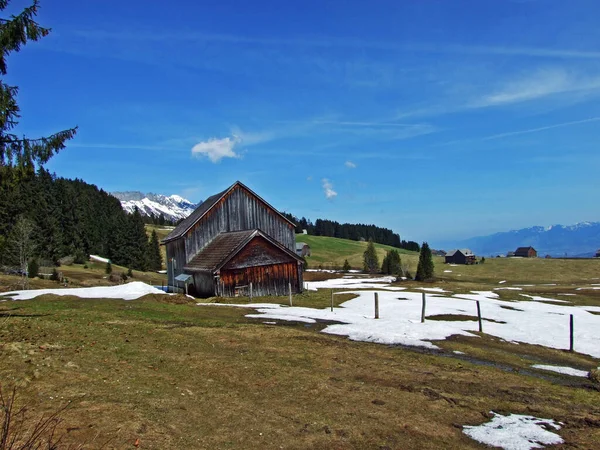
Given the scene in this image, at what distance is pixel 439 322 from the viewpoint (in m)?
27.6

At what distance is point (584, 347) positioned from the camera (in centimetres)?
2295

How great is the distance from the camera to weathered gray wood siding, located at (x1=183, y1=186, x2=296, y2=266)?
4216cm

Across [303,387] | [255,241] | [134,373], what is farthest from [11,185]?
[255,241]

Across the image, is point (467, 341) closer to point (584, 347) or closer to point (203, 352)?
point (584, 347)

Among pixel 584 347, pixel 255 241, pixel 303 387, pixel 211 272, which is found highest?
pixel 255 241

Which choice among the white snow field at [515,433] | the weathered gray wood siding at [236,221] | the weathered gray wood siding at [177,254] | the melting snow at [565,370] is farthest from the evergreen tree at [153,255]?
the white snow field at [515,433]

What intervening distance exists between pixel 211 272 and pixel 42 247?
61.9 m

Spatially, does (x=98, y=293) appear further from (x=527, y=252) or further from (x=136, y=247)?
(x=527, y=252)

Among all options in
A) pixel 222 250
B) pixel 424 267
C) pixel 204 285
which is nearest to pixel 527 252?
pixel 424 267

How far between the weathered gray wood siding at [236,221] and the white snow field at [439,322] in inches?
471

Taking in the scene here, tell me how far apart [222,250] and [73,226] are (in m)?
74.8

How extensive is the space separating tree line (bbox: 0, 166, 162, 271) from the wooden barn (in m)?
38.0

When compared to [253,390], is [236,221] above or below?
above

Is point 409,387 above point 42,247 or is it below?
below
